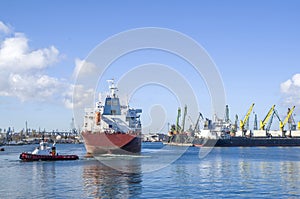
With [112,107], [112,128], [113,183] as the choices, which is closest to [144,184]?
[113,183]

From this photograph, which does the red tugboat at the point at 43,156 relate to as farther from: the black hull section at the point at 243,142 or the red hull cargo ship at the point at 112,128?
the black hull section at the point at 243,142

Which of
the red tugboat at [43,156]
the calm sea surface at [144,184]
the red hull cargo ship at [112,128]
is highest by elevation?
the red hull cargo ship at [112,128]

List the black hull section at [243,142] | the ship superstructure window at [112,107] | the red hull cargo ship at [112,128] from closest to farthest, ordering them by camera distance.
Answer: the red hull cargo ship at [112,128] < the ship superstructure window at [112,107] < the black hull section at [243,142]

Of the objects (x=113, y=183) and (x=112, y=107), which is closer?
(x=113, y=183)

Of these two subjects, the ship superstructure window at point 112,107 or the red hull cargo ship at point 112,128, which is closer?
the red hull cargo ship at point 112,128

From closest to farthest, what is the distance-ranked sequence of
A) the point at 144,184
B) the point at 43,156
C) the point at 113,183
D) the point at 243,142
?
the point at 144,184, the point at 113,183, the point at 43,156, the point at 243,142

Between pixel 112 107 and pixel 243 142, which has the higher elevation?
pixel 112 107

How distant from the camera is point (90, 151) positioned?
301ft

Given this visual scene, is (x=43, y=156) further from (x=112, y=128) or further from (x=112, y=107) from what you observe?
(x=112, y=107)

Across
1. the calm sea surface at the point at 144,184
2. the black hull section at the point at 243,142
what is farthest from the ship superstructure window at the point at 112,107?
the black hull section at the point at 243,142

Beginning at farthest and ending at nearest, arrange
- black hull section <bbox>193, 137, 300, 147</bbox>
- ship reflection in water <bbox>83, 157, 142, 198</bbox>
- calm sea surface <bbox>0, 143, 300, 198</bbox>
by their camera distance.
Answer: black hull section <bbox>193, 137, 300, 147</bbox>
ship reflection in water <bbox>83, 157, 142, 198</bbox>
calm sea surface <bbox>0, 143, 300, 198</bbox>

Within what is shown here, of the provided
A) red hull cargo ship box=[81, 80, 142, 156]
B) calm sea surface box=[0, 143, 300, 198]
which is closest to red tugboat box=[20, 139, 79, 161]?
red hull cargo ship box=[81, 80, 142, 156]

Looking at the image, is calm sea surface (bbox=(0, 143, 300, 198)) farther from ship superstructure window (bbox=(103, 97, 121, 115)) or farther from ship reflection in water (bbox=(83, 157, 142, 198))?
ship superstructure window (bbox=(103, 97, 121, 115))

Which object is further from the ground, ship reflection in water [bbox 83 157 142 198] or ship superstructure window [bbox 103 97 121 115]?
ship superstructure window [bbox 103 97 121 115]
